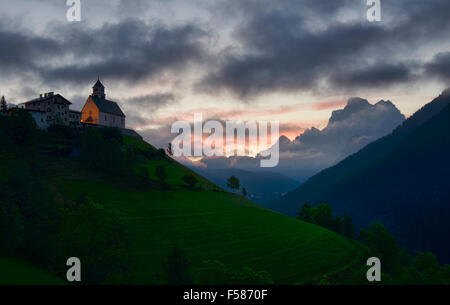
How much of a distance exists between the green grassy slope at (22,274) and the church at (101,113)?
446 feet

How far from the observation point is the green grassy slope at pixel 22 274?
98.2 ft

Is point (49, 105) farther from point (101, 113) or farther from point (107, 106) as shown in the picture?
Result: point (107, 106)

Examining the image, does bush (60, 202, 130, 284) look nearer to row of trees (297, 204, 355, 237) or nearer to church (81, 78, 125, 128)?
row of trees (297, 204, 355, 237)

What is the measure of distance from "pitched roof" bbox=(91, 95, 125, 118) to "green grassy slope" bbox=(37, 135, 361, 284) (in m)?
72.5

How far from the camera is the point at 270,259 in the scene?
204 feet

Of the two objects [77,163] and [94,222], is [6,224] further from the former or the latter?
[77,163]

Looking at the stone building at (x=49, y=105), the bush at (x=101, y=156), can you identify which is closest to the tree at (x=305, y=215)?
the bush at (x=101, y=156)

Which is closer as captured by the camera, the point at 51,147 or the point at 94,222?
the point at 94,222

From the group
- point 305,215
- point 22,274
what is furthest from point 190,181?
point 22,274

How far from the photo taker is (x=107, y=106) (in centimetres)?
17162

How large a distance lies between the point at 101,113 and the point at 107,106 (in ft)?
32.6
